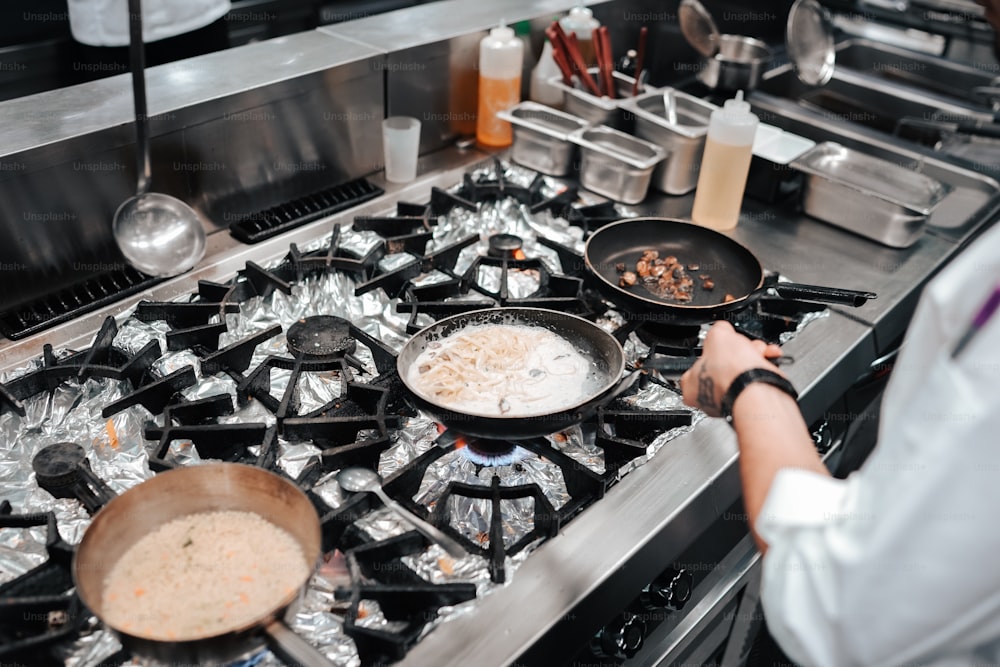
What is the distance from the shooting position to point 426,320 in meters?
1.65

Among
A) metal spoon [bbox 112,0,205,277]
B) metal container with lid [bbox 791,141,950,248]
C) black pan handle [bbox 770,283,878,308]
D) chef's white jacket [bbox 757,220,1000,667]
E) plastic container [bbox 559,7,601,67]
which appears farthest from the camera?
plastic container [bbox 559,7,601,67]

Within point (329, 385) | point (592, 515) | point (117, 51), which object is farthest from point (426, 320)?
point (117, 51)

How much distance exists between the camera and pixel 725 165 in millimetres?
1987

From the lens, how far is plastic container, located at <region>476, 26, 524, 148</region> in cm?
220

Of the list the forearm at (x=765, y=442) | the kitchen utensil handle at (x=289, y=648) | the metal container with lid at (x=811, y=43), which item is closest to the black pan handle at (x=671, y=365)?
the forearm at (x=765, y=442)

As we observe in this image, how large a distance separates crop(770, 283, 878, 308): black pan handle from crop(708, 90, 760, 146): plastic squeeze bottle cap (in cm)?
40

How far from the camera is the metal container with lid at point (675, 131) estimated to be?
2129 millimetres

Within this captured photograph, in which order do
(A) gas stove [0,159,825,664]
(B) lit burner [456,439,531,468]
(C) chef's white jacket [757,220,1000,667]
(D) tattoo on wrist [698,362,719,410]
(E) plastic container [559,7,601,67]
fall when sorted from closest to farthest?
1. (C) chef's white jacket [757,220,1000,667]
2. (A) gas stove [0,159,825,664]
3. (D) tattoo on wrist [698,362,719,410]
4. (B) lit burner [456,439,531,468]
5. (E) plastic container [559,7,601,67]

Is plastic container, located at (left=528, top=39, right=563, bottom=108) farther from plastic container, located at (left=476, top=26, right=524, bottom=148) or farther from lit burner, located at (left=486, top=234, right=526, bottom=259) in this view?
lit burner, located at (left=486, top=234, right=526, bottom=259)

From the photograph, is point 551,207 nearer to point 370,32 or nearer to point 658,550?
point 370,32

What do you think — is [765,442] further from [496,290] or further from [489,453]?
[496,290]

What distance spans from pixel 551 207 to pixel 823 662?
55.6 inches

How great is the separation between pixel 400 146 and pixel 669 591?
4.19 feet

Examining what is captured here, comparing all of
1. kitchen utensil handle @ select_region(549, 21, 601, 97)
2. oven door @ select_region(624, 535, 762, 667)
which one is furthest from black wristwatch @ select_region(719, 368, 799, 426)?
kitchen utensil handle @ select_region(549, 21, 601, 97)
